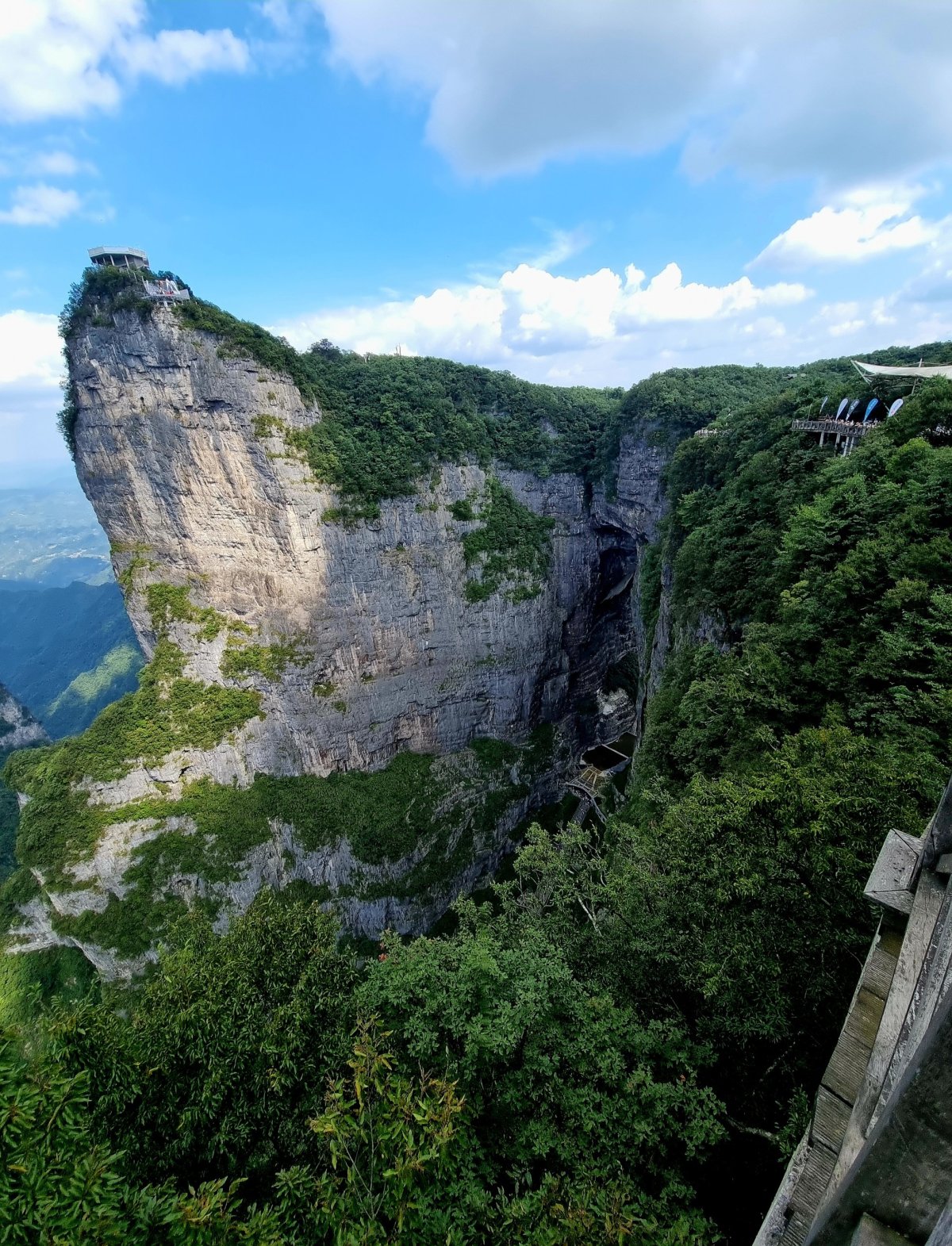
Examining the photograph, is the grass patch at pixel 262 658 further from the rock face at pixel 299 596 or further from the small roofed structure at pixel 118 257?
the small roofed structure at pixel 118 257

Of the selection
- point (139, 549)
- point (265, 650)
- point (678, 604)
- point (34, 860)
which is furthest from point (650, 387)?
point (34, 860)

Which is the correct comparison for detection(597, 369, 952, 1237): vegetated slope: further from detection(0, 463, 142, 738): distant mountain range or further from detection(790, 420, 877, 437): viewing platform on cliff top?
detection(0, 463, 142, 738): distant mountain range

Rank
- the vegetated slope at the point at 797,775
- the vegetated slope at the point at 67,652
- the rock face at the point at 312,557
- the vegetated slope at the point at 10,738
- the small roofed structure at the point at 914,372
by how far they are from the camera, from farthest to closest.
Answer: the vegetated slope at the point at 67,652, the vegetated slope at the point at 10,738, the rock face at the point at 312,557, the small roofed structure at the point at 914,372, the vegetated slope at the point at 797,775

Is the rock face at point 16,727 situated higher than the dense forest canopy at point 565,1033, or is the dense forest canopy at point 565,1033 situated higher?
the dense forest canopy at point 565,1033

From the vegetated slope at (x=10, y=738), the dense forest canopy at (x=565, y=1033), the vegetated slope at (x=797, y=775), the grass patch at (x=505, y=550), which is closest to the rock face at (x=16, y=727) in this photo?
the vegetated slope at (x=10, y=738)

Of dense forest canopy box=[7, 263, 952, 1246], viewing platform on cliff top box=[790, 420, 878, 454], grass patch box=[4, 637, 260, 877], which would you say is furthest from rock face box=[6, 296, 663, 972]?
dense forest canopy box=[7, 263, 952, 1246]

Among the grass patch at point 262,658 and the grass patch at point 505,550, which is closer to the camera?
the grass patch at point 262,658

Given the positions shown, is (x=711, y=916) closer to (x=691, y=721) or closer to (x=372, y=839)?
(x=691, y=721)

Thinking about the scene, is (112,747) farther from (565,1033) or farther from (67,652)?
(67,652)
